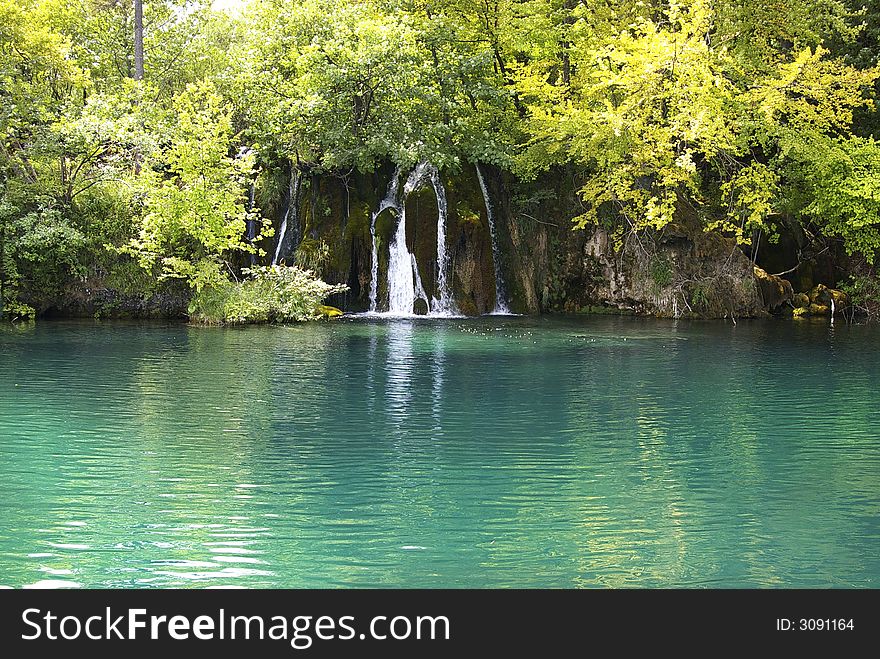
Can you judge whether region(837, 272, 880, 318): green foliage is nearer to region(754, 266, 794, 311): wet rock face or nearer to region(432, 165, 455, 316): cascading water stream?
region(754, 266, 794, 311): wet rock face

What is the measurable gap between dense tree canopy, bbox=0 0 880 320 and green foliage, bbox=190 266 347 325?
65 cm

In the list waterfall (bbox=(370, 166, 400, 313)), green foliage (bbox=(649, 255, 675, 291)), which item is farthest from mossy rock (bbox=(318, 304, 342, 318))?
green foliage (bbox=(649, 255, 675, 291))

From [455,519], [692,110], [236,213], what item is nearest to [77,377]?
[455,519]

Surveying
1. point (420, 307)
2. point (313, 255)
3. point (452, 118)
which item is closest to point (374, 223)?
point (313, 255)

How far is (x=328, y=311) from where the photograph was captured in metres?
28.0

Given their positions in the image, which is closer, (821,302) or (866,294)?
(866,294)

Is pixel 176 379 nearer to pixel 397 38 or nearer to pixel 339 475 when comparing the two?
pixel 339 475

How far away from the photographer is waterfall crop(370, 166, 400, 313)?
30172 millimetres

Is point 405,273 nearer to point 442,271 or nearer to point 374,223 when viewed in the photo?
point 442,271

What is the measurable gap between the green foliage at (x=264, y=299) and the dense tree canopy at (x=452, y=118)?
65 cm

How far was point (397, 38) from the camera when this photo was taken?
30.3 meters

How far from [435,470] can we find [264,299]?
17227 millimetres

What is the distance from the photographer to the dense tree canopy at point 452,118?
26.4 m

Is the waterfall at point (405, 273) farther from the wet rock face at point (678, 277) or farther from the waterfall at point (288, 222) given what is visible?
the wet rock face at point (678, 277)
